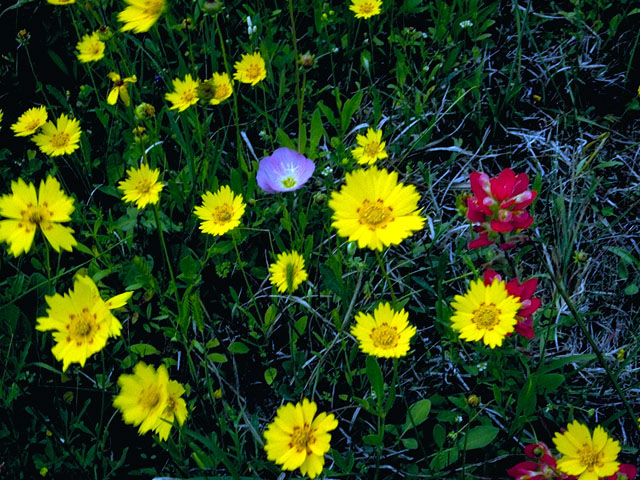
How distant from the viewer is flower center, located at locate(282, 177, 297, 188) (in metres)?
1.45

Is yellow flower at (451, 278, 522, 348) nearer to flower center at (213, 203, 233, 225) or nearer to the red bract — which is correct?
the red bract

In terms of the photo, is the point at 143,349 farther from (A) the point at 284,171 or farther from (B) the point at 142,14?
(B) the point at 142,14

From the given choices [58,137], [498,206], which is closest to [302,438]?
[498,206]

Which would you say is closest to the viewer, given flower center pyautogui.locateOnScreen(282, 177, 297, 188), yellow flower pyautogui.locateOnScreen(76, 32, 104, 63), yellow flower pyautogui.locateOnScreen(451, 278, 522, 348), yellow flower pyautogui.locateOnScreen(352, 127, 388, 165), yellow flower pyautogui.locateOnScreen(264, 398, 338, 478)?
yellow flower pyautogui.locateOnScreen(264, 398, 338, 478)

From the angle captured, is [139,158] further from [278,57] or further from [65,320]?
[65,320]

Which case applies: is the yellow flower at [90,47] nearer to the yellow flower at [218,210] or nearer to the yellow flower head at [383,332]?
the yellow flower at [218,210]

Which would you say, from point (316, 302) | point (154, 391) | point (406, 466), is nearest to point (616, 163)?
point (316, 302)

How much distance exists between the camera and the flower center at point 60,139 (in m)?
1.69

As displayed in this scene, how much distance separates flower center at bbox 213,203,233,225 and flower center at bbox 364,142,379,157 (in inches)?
18.0

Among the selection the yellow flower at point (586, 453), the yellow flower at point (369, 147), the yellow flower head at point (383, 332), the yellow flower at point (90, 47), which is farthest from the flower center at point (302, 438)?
the yellow flower at point (90, 47)

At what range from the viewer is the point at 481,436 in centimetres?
119

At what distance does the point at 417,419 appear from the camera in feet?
4.00

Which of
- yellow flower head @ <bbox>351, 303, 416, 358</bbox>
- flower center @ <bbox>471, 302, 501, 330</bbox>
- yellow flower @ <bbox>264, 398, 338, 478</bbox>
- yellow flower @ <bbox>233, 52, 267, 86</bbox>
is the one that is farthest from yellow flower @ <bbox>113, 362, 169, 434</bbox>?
yellow flower @ <bbox>233, 52, 267, 86</bbox>

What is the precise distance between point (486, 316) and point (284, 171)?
0.70 m
